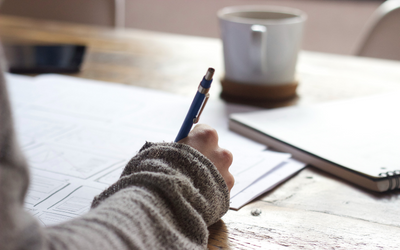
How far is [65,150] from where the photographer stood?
20.0 inches

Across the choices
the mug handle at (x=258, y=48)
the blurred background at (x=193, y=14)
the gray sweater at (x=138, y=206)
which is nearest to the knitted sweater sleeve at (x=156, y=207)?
the gray sweater at (x=138, y=206)

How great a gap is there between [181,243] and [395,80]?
2.33 ft

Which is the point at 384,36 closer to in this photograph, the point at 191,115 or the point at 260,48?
the point at 260,48

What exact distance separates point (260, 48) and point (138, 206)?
466 mm

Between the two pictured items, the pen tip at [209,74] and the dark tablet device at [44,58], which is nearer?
the pen tip at [209,74]

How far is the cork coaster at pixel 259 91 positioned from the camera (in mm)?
726

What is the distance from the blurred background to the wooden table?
0.20 m

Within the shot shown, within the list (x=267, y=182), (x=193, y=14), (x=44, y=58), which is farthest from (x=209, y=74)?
(x=193, y=14)

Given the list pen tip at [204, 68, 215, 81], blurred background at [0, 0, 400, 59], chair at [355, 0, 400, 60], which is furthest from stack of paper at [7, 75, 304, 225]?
blurred background at [0, 0, 400, 59]

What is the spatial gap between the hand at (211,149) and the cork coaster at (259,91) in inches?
13.7

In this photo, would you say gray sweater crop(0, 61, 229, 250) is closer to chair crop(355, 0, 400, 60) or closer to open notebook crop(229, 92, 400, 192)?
open notebook crop(229, 92, 400, 192)

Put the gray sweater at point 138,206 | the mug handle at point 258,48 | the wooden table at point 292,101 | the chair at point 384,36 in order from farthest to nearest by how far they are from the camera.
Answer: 1. the chair at point 384,36
2. the mug handle at point 258,48
3. the wooden table at point 292,101
4. the gray sweater at point 138,206

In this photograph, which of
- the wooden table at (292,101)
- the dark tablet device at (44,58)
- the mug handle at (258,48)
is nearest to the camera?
the wooden table at (292,101)

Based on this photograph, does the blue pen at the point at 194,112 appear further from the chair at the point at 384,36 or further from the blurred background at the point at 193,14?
the blurred background at the point at 193,14
